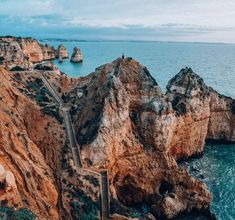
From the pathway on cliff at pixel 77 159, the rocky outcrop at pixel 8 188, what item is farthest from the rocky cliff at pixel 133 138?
the rocky outcrop at pixel 8 188

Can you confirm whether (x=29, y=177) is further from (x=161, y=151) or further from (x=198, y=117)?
(x=198, y=117)

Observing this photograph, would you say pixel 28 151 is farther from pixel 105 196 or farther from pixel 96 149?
pixel 105 196

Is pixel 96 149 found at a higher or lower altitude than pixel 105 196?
higher

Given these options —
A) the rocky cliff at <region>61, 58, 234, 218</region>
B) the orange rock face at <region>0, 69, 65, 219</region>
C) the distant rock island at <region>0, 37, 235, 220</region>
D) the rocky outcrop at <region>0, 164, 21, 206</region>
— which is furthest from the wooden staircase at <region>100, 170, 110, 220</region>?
the rocky outcrop at <region>0, 164, 21, 206</region>

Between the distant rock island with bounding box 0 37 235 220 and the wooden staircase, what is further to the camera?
the wooden staircase

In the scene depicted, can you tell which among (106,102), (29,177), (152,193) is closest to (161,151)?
(152,193)

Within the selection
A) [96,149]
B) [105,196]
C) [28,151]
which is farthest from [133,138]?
[28,151]

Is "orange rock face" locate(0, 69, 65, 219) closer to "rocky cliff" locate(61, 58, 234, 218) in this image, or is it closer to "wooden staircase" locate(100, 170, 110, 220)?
"rocky cliff" locate(61, 58, 234, 218)

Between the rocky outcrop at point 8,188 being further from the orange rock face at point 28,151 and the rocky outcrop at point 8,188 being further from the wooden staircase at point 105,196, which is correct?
the wooden staircase at point 105,196
